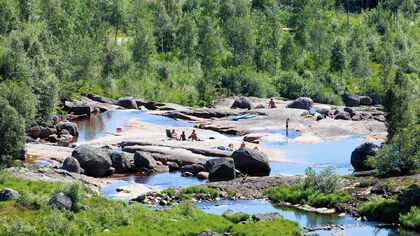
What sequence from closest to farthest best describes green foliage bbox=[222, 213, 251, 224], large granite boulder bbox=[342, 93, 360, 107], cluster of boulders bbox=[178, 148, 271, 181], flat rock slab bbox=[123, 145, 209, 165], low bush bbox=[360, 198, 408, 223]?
green foliage bbox=[222, 213, 251, 224] < low bush bbox=[360, 198, 408, 223] < cluster of boulders bbox=[178, 148, 271, 181] < flat rock slab bbox=[123, 145, 209, 165] < large granite boulder bbox=[342, 93, 360, 107]

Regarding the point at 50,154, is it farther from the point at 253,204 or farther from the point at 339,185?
the point at 339,185

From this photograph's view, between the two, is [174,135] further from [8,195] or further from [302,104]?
[8,195]

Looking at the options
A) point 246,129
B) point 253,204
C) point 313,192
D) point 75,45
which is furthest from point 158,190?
point 75,45

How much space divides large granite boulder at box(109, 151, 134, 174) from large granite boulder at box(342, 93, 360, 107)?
71.5 metres

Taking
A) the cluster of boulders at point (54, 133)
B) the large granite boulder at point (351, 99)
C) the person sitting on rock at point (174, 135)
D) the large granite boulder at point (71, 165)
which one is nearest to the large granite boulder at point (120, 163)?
the large granite boulder at point (71, 165)

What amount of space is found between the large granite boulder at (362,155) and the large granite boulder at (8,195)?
3472cm

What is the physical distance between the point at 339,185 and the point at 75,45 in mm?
75007

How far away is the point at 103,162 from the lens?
55.5 m

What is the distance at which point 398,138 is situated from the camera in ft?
162

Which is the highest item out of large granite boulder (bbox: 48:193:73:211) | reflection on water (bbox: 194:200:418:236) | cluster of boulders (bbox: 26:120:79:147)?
large granite boulder (bbox: 48:193:73:211)

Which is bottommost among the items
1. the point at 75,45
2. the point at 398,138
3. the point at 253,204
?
the point at 253,204

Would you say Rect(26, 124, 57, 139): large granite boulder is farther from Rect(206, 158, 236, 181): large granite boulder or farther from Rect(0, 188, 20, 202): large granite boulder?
Rect(0, 188, 20, 202): large granite boulder

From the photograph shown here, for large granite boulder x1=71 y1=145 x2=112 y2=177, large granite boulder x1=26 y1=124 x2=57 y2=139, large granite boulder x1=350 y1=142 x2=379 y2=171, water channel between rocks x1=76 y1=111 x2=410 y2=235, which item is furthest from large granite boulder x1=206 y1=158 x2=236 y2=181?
large granite boulder x1=26 y1=124 x2=57 y2=139

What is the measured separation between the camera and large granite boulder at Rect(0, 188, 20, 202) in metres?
38.9
